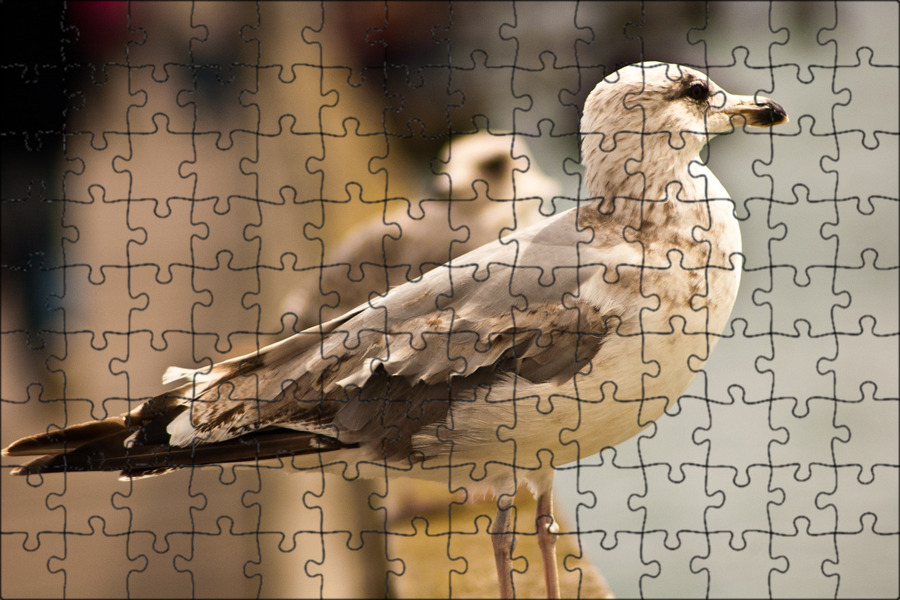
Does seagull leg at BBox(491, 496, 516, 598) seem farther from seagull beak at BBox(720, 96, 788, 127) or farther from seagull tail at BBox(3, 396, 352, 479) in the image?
seagull beak at BBox(720, 96, 788, 127)

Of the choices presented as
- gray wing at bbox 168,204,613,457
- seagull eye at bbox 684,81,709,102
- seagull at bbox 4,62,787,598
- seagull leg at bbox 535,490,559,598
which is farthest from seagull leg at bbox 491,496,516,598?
seagull eye at bbox 684,81,709,102

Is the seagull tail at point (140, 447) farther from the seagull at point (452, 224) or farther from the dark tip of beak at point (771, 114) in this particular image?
the seagull at point (452, 224)
